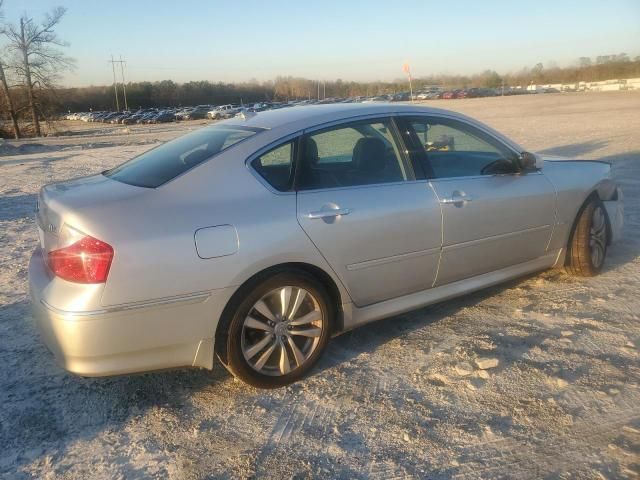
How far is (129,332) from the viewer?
272 cm

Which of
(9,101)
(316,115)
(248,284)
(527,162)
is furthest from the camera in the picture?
(9,101)

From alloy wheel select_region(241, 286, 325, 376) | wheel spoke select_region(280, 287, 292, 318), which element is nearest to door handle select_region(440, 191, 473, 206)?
alloy wheel select_region(241, 286, 325, 376)

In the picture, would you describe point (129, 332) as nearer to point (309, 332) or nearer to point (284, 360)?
point (284, 360)

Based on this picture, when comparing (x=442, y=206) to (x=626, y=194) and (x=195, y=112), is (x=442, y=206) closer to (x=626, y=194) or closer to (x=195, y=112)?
(x=626, y=194)

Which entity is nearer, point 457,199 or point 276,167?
point 276,167

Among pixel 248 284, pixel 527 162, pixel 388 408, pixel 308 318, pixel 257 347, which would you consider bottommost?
pixel 388 408

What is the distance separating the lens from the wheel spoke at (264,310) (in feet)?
9.95

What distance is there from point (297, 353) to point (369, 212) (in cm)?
95

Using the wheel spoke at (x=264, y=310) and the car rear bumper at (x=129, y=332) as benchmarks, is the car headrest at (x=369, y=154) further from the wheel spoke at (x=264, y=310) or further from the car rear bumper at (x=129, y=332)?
the car rear bumper at (x=129, y=332)

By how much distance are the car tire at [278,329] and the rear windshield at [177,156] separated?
0.84m

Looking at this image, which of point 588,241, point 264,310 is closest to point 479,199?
point 588,241

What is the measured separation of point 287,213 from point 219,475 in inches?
54.6

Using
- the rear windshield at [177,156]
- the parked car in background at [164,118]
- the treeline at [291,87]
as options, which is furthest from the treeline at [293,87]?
the rear windshield at [177,156]

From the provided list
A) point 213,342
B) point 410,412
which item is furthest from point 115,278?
point 410,412
